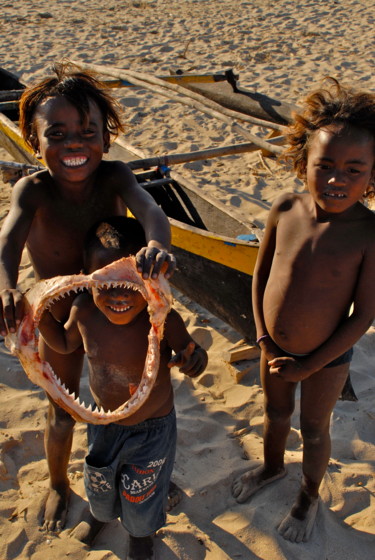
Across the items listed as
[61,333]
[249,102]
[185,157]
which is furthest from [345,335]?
[249,102]

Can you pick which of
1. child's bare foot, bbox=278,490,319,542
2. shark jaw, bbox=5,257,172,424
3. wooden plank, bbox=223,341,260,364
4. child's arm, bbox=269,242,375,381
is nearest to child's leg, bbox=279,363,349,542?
child's bare foot, bbox=278,490,319,542

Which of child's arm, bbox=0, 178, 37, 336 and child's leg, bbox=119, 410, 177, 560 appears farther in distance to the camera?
child's leg, bbox=119, 410, 177, 560

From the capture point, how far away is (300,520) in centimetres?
272

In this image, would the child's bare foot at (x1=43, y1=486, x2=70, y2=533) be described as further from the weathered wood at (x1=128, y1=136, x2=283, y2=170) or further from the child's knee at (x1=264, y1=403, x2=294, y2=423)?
the weathered wood at (x1=128, y1=136, x2=283, y2=170)

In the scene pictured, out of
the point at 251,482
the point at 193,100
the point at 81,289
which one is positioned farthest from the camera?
the point at 193,100

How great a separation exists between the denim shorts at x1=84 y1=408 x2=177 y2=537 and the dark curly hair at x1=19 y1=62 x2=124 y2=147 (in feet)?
4.17

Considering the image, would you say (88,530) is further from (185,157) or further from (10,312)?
(185,157)

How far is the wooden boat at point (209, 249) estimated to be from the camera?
3.61 m

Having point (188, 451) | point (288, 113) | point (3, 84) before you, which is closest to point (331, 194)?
point (188, 451)

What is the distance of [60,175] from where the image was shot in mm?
2266

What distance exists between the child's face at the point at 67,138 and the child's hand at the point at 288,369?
1.13 m

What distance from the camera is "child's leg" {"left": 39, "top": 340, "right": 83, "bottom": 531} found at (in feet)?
8.19

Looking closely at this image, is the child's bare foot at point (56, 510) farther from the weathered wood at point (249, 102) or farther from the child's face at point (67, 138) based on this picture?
the weathered wood at point (249, 102)

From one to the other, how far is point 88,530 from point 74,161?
1680 millimetres
